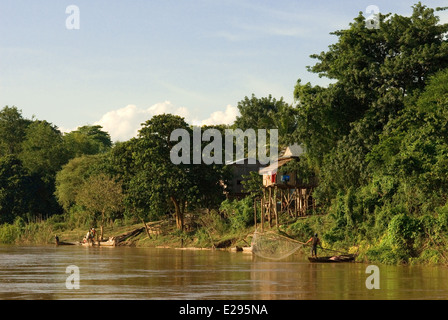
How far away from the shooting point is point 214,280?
2395cm

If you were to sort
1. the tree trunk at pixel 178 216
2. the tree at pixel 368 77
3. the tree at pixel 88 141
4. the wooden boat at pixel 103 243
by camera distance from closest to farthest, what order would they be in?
1. the tree at pixel 368 77
2. the tree trunk at pixel 178 216
3. the wooden boat at pixel 103 243
4. the tree at pixel 88 141

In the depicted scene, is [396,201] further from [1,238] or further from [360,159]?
[1,238]

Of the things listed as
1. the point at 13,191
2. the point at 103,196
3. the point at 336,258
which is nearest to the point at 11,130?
the point at 13,191

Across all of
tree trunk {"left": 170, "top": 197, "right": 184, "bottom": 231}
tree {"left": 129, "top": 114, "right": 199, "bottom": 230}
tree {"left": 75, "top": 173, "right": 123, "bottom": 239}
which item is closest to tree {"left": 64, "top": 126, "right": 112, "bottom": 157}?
tree {"left": 75, "top": 173, "right": 123, "bottom": 239}

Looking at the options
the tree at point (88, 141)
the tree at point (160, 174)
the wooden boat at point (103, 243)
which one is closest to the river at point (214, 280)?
the tree at point (160, 174)

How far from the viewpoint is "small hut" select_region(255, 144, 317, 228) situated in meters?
44.8

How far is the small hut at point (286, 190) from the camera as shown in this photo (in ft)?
147

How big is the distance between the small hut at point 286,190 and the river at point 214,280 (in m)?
11.7

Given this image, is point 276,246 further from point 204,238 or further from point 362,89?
point 204,238

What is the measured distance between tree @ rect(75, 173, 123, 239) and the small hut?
13.1 m

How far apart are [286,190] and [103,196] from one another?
50.7 feet

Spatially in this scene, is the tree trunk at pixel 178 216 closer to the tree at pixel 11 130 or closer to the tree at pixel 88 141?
the tree at pixel 88 141

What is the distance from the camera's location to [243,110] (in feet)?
267
